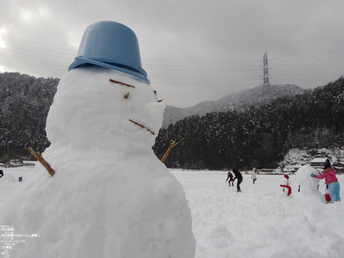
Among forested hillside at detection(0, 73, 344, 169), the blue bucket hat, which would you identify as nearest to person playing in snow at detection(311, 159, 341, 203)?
the blue bucket hat

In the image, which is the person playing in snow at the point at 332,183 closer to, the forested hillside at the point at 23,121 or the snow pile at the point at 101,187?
the snow pile at the point at 101,187

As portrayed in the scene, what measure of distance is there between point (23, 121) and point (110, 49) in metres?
61.1

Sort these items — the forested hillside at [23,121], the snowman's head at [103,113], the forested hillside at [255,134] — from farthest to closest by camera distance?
the forested hillside at [23,121]
the forested hillside at [255,134]
the snowman's head at [103,113]

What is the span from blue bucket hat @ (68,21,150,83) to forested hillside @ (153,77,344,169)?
3202 cm

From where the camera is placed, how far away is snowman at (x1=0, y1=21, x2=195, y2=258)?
129 cm

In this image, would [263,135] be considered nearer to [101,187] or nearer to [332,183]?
[332,183]

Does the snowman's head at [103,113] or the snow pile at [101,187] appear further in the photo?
the snowman's head at [103,113]

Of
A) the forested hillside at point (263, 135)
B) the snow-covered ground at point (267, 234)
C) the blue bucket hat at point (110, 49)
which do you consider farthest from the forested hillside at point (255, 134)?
the blue bucket hat at point (110, 49)

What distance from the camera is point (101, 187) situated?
4.58 feet

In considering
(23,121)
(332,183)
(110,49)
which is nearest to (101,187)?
(110,49)

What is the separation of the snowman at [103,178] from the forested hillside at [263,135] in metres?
32.1

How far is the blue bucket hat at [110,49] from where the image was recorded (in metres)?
1.85

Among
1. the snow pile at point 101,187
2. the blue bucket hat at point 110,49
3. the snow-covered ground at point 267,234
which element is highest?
the blue bucket hat at point 110,49

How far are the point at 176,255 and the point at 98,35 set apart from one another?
2.02 m
